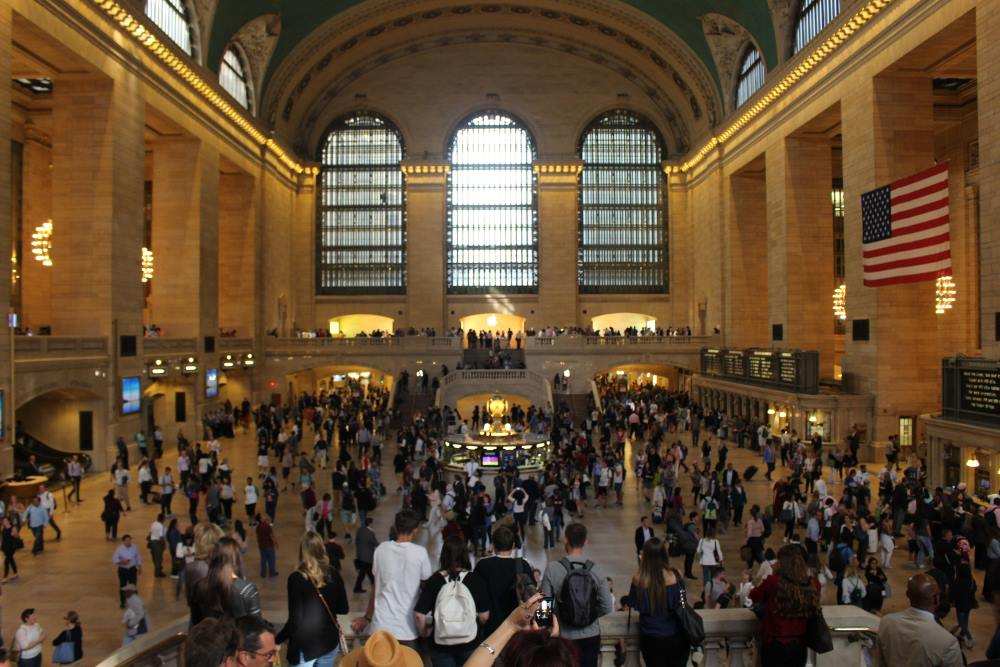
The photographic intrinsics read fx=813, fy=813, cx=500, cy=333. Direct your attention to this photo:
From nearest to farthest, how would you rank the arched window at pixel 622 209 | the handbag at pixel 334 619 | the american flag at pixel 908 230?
the handbag at pixel 334 619 → the american flag at pixel 908 230 → the arched window at pixel 622 209

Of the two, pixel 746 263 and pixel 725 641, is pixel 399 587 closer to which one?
pixel 725 641

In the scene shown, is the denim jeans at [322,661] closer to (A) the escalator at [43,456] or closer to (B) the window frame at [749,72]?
(A) the escalator at [43,456]

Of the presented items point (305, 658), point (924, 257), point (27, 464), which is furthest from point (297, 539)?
point (924, 257)

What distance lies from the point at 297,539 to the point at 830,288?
70.3 feet

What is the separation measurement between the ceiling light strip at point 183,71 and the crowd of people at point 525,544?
436 inches

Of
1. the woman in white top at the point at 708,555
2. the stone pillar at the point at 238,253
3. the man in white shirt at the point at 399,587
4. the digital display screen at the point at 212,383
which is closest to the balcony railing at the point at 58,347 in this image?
the digital display screen at the point at 212,383

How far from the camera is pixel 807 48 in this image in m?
24.9

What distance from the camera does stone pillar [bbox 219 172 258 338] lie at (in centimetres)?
3462

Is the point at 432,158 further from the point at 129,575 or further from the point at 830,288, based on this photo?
the point at 129,575

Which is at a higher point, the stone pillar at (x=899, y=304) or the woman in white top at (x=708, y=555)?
the stone pillar at (x=899, y=304)

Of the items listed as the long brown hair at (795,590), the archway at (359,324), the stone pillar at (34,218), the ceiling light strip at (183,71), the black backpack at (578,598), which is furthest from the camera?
the archway at (359,324)

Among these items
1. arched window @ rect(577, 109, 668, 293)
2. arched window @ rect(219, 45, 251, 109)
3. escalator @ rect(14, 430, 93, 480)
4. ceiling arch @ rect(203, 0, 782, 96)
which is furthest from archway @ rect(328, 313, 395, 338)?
escalator @ rect(14, 430, 93, 480)

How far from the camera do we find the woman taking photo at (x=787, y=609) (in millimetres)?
4223

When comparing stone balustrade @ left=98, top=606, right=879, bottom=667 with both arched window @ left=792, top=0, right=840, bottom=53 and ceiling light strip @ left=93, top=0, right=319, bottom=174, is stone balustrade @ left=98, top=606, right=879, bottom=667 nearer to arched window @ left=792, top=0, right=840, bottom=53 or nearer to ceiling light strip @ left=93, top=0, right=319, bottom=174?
ceiling light strip @ left=93, top=0, right=319, bottom=174
